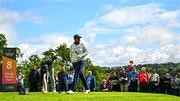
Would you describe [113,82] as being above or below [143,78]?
below

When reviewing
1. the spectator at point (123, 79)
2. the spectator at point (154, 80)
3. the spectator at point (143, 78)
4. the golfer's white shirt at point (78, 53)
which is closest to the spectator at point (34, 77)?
the spectator at point (123, 79)

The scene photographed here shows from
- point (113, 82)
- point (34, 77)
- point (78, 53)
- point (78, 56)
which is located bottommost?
point (113, 82)

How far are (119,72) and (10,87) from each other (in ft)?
26.2

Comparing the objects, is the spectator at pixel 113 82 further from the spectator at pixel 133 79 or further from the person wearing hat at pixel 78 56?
the person wearing hat at pixel 78 56

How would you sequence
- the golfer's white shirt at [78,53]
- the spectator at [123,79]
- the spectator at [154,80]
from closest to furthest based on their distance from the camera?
1. the golfer's white shirt at [78,53]
2. the spectator at [154,80]
3. the spectator at [123,79]

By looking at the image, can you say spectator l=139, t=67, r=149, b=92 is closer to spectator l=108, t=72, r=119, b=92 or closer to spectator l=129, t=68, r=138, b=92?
spectator l=129, t=68, r=138, b=92

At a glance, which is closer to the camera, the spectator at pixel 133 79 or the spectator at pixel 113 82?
the spectator at pixel 133 79

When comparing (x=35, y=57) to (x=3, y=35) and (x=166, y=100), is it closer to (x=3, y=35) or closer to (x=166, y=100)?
(x=3, y=35)

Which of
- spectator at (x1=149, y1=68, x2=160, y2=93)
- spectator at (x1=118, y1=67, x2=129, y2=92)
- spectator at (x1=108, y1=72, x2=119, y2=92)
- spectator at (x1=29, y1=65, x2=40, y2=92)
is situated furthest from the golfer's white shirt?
spectator at (x1=108, y1=72, x2=119, y2=92)

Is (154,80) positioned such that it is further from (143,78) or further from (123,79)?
(123,79)

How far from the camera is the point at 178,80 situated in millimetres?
24672

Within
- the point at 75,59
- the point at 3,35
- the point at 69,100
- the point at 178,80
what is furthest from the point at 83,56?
the point at 3,35

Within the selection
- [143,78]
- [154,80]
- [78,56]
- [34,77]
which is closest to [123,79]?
[143,78]

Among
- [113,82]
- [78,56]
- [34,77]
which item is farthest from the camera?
[113,82]
